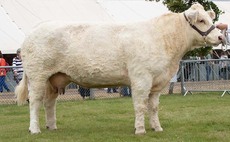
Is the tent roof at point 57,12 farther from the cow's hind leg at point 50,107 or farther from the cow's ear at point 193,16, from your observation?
the cow's ear at point 193,16

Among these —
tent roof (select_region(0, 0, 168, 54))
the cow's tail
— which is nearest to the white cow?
the cow's tail

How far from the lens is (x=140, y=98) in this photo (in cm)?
906

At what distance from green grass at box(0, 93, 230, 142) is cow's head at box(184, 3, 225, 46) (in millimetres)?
1658

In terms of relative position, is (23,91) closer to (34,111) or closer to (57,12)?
(34,111)

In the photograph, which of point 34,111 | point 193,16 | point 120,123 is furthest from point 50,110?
point 193,16

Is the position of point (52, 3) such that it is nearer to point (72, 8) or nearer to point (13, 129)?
point (72, 8)

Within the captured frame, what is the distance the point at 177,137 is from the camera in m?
8.55

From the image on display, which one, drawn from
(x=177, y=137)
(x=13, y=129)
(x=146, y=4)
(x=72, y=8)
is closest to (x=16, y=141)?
(x=13, y=129)

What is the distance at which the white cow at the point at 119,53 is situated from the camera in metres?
9.05

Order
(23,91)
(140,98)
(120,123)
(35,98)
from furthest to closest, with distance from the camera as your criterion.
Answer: (120,123) < (23,91) < (35,98) < (140,98)

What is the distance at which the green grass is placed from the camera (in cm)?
874

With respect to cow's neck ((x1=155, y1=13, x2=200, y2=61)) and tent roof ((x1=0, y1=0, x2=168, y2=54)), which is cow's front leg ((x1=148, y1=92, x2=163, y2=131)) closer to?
cow's neck ((x1=155, y1=13, x2=200, y2=61))

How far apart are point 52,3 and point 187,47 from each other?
68.5 feet

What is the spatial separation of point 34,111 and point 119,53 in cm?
201
